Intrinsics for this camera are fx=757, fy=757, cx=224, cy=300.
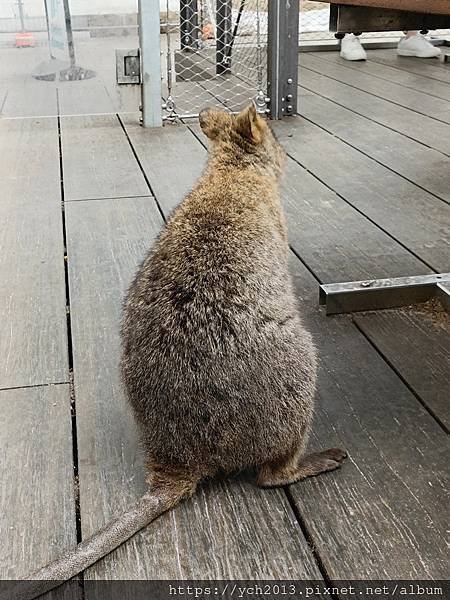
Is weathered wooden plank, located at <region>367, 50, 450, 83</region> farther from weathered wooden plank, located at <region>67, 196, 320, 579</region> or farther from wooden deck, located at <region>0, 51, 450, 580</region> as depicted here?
weathered wooden plank, located at <region>67, 196, 320, 579</region>

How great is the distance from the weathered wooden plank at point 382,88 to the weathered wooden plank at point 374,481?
299 centimetres

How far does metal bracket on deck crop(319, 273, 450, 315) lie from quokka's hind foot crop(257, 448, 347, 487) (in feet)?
2.42

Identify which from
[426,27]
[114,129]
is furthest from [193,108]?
[426,27]

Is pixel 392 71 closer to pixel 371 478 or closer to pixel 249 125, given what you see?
pixel 249 125

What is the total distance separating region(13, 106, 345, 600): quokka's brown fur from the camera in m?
1.44

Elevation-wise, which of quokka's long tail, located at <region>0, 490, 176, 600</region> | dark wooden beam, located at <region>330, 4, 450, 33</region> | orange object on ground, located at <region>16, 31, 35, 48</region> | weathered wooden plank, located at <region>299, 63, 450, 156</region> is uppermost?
dark wooden beam, located at <region>330, 4, 450, 33</region>

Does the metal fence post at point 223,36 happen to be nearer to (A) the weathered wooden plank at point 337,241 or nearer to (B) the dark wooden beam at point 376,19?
(A) the weathered wooden plank at point 337,241

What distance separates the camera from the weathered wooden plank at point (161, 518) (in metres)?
1.37

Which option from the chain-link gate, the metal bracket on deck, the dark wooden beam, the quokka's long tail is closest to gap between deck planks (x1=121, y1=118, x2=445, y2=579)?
the metal bracket on deck

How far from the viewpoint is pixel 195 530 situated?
4.79 feet

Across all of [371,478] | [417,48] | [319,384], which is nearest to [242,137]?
[319,384]

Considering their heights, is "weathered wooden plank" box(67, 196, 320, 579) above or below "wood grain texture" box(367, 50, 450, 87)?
below

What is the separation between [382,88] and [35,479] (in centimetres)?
450

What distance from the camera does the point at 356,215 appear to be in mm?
3119
